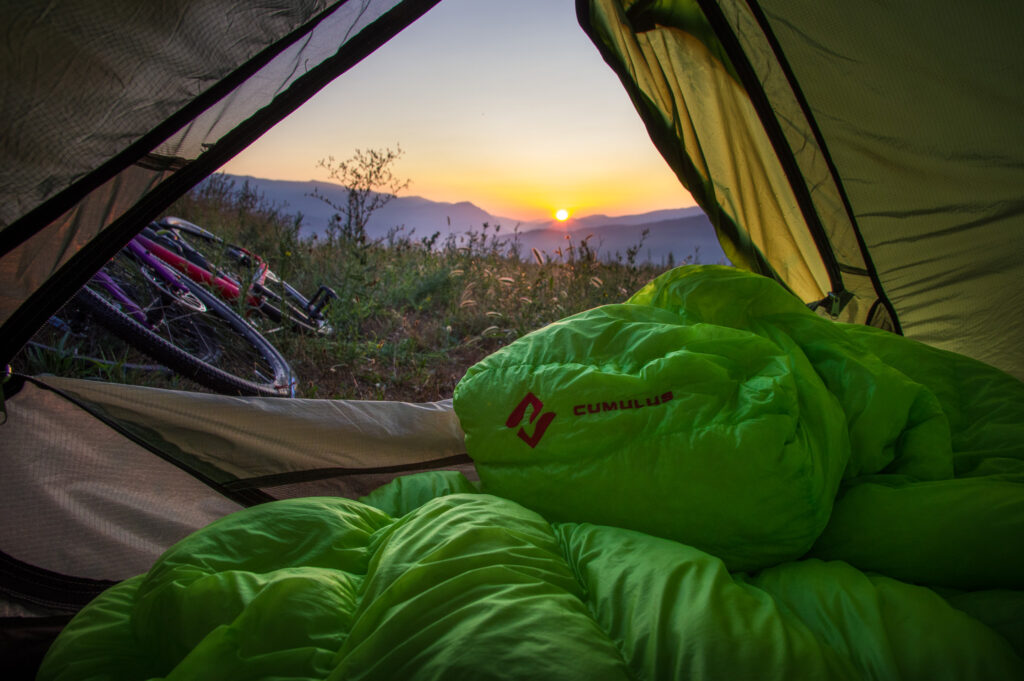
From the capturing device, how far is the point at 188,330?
2164mm

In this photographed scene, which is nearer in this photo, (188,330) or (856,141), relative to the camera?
(856,141)

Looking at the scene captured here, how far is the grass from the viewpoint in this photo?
7.75 ft

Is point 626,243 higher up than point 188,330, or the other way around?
point 626,243

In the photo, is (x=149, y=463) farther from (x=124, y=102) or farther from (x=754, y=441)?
(x=754, y=441)

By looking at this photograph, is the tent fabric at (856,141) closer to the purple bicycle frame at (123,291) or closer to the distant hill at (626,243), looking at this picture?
the distant hill at (626,243)

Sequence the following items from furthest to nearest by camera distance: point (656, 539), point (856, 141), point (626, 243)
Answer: point (626, 243) < point (856, 141) < point (656, 539)

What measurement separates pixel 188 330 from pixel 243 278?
0.33 metres

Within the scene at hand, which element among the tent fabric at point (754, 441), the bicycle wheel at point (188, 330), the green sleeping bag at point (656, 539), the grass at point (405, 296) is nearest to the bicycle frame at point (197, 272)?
the bicycle wheel at point (188, 330)

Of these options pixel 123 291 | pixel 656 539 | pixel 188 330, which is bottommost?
pixel 656 539

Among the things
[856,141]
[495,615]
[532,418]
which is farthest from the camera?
[856,141]

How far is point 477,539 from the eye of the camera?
29.1 inches

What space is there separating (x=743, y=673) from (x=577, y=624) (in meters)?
0.17

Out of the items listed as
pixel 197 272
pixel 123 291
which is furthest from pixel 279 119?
pixel 197 272

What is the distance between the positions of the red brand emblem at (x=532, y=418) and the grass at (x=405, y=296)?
1248 mm
